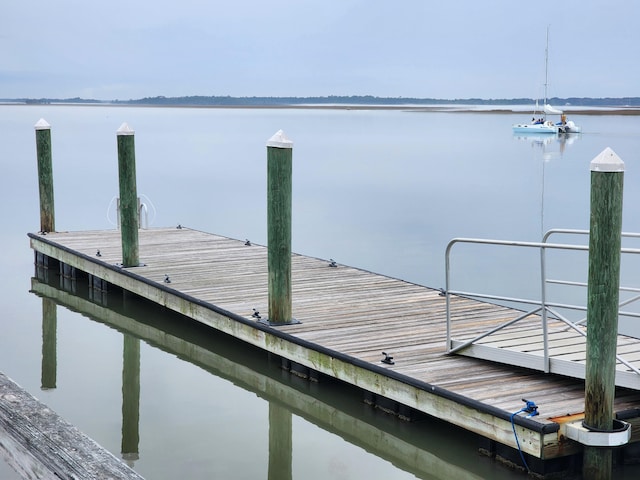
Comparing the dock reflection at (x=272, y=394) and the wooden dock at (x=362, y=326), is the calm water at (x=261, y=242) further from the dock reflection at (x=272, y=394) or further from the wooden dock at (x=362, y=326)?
the wooden dock at (x=362, y=326)

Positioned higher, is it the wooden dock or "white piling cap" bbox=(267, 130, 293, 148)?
"white piling cap" bbox=(267, 130, 293, 148)

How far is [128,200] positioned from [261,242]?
6.49m

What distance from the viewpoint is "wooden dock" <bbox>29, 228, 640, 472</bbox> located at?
6.01m

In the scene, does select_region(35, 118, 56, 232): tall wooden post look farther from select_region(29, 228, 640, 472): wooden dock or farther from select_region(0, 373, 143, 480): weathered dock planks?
select_region(0, 373, 143, 480): weathered dock planks

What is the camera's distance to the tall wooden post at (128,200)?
1096 cm

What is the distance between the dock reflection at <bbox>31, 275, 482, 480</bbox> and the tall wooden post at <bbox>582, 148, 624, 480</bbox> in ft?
3.81

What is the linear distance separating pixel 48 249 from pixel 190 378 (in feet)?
16.9

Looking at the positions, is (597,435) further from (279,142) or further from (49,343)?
(49,343)

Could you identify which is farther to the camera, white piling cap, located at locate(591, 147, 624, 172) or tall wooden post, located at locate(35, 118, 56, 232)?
tall wooden post, located at locate(35, 118, 56, 232)

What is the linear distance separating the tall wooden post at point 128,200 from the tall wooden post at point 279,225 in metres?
3.30

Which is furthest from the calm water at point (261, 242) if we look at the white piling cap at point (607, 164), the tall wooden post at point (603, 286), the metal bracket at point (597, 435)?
the white piling cap at point (607, 164)

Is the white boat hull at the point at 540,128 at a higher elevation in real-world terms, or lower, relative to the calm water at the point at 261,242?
higher

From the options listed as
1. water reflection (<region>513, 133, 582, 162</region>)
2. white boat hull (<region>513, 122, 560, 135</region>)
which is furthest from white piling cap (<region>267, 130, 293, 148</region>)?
white boat hull (<region>513, 122, 560, 135</region>)

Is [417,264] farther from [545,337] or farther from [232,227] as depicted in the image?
[545,337]
